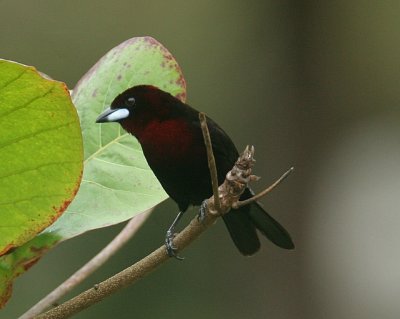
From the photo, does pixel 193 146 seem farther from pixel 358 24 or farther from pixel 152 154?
pixel 358 24

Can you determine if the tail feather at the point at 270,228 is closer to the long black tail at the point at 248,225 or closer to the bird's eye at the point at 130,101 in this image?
the long black tail at the point at 248,225

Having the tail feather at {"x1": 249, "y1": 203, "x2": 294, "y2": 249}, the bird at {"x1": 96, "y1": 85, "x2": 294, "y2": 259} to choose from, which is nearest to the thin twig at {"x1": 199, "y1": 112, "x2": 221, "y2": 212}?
the tail feather at {"x1": 249, "y1": 203, "x2": 294, "y2": 249}

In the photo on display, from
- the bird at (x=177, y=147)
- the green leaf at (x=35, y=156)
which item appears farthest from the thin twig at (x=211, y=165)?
the bird at (x=177, y=147)

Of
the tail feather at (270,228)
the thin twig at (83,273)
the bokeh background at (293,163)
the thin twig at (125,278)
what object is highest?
the thin twig at (125,278)

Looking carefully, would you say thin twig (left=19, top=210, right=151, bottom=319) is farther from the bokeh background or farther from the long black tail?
the bokeh background

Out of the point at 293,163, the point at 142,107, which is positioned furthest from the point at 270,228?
the point at 293,163

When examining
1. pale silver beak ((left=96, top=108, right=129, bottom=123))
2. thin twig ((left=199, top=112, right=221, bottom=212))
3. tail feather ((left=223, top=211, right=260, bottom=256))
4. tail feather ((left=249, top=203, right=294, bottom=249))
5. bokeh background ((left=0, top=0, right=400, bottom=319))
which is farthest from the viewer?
bokeh background ((left=0, top=0, right=400, bottom=319))
